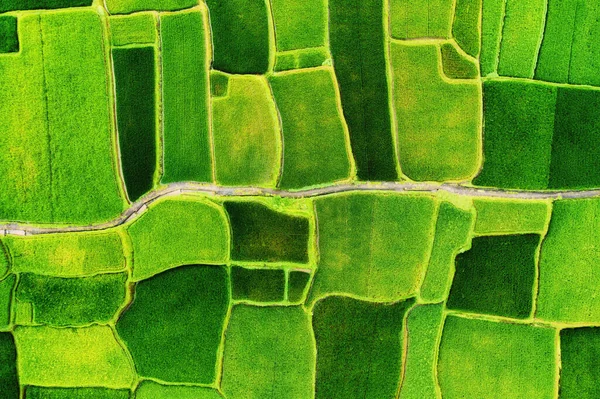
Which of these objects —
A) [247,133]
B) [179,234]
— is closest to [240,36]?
[247,133]

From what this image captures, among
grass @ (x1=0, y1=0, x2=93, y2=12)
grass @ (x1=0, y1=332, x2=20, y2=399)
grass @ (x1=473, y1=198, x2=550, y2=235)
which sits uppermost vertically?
grass @ (x1=0, y1=0, x2=93, y2=12)

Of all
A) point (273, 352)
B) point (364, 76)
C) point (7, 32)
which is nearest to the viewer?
point (7, 32)

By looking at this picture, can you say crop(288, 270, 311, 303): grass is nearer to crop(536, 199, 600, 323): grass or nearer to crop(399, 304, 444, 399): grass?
crop(399, 304, 444, 399): grass

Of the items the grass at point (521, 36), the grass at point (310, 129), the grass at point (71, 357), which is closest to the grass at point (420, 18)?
the grass at point (521, 36)

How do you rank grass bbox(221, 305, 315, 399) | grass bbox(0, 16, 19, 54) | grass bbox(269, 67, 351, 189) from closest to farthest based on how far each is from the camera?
grass bbox(0, 16, 19, 54), grass bbox(269, 67, 351, 189), grass bbox(221, 305, 315, 399)

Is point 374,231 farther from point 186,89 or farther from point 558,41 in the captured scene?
point 558,41

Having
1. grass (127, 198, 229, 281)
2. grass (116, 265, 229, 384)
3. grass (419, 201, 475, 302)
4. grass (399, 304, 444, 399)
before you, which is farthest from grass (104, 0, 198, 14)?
grass (399, 304, 444, 399)

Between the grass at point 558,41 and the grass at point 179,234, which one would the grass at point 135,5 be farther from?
the grass at point 558,41
